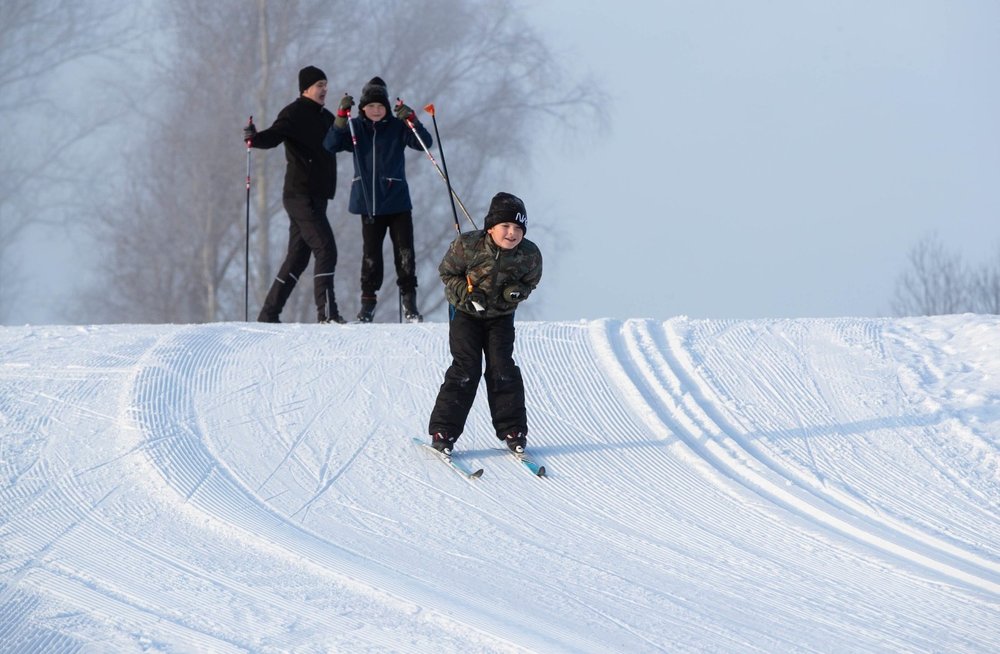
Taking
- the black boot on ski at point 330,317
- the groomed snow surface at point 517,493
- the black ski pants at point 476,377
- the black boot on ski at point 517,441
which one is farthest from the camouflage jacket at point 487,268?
the black boot on ski at point 330,317

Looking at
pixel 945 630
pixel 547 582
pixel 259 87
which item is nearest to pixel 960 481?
pixel 945 630

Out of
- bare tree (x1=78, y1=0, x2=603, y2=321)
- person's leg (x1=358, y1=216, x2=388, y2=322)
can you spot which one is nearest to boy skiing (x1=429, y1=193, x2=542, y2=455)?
person's leg (x1=358, y1=216, x2=388, y2=322)

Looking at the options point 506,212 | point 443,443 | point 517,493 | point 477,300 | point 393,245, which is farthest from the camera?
point 393,245

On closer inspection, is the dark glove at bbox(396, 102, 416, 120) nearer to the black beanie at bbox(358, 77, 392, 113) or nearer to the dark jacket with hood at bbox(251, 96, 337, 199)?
the black beanie at bbox(358, 77, 392, 113)

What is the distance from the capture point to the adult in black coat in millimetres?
8828

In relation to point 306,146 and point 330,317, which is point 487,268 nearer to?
point 306,146

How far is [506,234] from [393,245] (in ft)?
9.96

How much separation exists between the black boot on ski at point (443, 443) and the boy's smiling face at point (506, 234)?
943 mm

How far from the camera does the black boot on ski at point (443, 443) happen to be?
6156mm

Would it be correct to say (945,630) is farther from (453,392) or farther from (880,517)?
(453,392)

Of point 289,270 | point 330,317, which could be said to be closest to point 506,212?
point 330,317

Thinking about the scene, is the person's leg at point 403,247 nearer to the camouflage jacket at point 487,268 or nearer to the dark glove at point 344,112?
the dark glove at point 344,112

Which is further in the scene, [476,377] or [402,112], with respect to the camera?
[402,112]

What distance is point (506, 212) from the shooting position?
5910 millimetres
